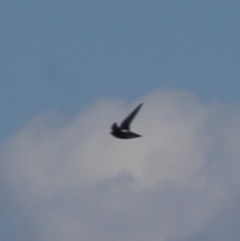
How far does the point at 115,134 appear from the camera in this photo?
99.9 metres

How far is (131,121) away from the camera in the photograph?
99.8 metres

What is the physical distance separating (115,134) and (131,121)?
1.52m
